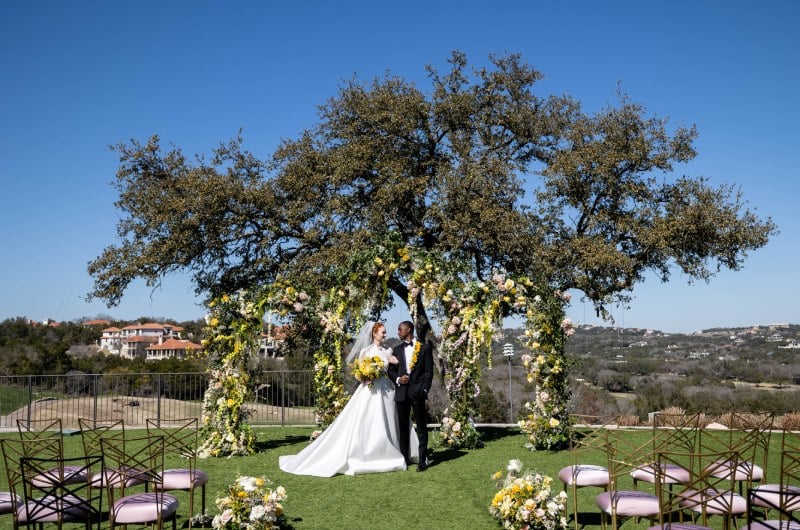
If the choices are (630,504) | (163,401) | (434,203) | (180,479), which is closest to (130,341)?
(163,401)

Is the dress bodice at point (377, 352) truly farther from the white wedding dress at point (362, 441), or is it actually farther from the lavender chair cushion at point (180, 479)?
the lavender chair cushion at point (180, 479)

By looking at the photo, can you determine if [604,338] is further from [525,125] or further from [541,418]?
[541,418]

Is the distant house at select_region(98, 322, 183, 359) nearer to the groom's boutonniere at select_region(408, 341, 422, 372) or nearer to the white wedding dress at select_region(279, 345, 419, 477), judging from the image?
the white wedding dress at select_region(279, 345, 419, 477)

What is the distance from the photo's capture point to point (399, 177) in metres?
16.8

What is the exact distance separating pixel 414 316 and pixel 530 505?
6.59 m

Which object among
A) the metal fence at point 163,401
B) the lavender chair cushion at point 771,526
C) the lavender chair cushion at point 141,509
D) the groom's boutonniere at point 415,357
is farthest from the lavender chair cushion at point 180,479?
the metal fence at point 163,401

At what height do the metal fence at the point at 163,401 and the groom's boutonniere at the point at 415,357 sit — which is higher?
the groom's boutonniere at the point at 415,357

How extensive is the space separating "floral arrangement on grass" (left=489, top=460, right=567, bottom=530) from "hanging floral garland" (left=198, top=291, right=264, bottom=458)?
21.1ft

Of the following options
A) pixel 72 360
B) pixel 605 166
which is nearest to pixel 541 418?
pixel 605 166

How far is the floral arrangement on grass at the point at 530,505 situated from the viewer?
7.06 m

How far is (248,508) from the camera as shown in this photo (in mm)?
6926

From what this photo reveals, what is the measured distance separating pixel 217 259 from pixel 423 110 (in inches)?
252

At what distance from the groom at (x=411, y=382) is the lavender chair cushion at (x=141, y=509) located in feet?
17.1

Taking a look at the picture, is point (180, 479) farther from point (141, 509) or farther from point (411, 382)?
point (411, 382)
